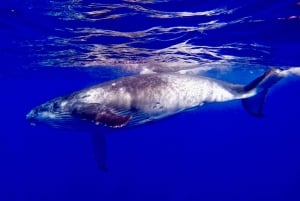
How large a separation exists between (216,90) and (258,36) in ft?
21.4

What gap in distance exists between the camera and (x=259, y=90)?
1035cm

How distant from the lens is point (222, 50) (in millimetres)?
18609

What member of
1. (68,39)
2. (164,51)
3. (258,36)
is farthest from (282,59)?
(68,39)

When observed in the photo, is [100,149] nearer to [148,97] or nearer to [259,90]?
[148,97]

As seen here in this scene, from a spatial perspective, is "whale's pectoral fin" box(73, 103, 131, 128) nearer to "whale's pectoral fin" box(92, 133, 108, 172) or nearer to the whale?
the whale

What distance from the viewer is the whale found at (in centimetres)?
932

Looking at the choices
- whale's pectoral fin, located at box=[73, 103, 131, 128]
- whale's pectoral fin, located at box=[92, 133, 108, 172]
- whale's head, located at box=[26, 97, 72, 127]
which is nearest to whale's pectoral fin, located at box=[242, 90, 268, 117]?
whale's pectoral fin, located at box=[73, 103, 131, 128]

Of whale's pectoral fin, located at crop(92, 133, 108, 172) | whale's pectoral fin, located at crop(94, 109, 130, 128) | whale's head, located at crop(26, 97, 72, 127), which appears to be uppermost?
whale's pectoral fin, located at crop(94, 109, 130, 128)

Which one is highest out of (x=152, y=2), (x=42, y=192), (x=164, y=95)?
(x=152, y=2)

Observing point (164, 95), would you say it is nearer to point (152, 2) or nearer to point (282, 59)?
point (152, 2)

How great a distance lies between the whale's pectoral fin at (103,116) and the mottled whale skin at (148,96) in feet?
1.76

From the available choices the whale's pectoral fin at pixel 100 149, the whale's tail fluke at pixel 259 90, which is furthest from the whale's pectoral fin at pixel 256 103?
the whale's pectoral fin at pixel 100 149

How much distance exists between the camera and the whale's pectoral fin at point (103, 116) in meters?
7.44

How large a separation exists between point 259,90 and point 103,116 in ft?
16.3
